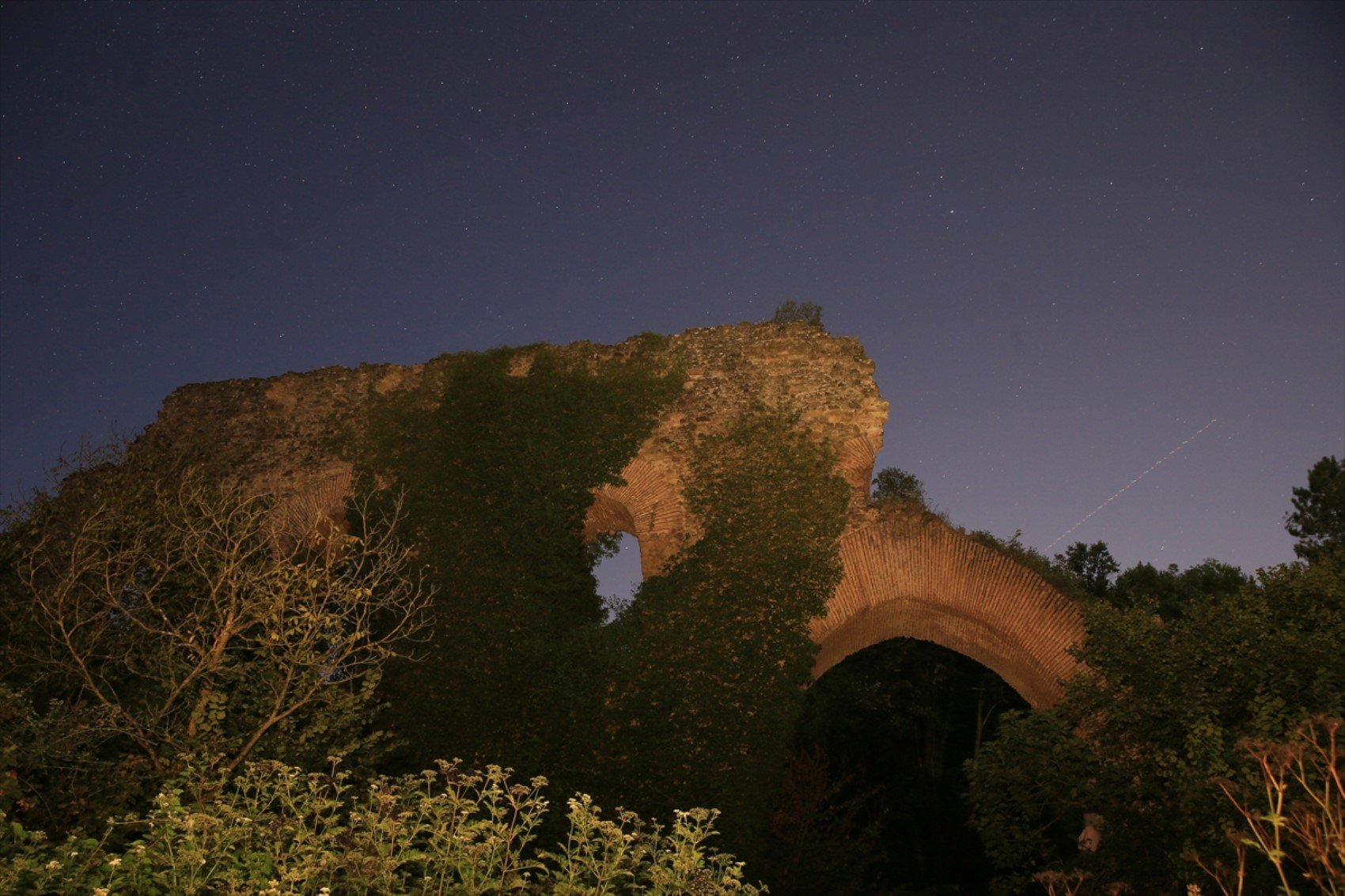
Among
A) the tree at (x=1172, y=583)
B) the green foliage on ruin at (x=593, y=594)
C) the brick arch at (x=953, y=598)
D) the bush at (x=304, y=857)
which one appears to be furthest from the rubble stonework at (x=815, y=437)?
the tree at (x=1172, y=583)

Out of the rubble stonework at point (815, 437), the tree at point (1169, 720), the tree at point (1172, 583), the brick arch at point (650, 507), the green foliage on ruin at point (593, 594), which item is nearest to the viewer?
the tree at point (1169, 720)

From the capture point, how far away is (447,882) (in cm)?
494

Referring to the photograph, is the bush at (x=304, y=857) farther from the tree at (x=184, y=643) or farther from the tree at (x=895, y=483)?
the tree at (x=895, y=483)

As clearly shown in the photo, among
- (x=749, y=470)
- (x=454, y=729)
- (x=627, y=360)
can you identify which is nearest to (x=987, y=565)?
(x=749, y=470)

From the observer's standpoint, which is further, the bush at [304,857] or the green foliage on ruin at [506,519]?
the green foliage on ruin at [506,519]

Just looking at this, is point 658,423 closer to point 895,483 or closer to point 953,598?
point 953,598

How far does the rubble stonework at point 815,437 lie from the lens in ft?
32.6

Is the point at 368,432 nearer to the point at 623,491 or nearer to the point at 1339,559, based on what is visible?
the point at 623,491

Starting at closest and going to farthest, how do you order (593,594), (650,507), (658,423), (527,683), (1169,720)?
(1169,720)
(527,683)
(650,507)
(658,423)
(593,594)

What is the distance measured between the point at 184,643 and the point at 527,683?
148 inches

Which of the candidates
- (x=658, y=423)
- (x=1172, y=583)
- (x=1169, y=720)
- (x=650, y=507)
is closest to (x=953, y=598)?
(x=1169, y=720)

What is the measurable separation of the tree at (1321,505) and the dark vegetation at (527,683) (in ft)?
50.1

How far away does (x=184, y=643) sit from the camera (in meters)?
6.71

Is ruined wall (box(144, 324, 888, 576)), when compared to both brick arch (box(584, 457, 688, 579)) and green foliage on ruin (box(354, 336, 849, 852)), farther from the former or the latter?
green foliage on ruin (box(354, 336, 849, 852))
